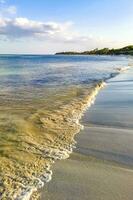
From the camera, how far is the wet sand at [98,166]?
4.87 m

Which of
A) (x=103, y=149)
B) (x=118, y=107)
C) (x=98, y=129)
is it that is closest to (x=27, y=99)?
(x=118, y=107)

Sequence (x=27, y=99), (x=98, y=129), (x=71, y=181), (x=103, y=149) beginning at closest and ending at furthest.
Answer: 1. (x=71, y=181)
2. (x=103, y=149)
3. (x=98, y=129)
4. (x=27, y=99)

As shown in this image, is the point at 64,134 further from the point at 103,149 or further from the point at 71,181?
the point at 71,181

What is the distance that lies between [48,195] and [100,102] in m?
8.77

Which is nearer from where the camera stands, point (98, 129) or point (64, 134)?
point (64, 134)

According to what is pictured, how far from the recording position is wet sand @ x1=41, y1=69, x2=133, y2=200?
4.87m

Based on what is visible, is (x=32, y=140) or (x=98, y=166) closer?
(x=98, y=166)

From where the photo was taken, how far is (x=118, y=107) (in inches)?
468

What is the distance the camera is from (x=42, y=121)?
378 inches

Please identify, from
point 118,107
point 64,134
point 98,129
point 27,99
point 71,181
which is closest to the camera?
point 71,181

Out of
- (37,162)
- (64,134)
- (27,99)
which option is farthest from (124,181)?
(27,99)

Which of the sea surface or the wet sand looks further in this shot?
the sea surface

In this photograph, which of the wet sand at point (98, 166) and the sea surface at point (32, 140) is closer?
the wet sand at point (98, 166)

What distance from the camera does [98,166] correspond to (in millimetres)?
6020
